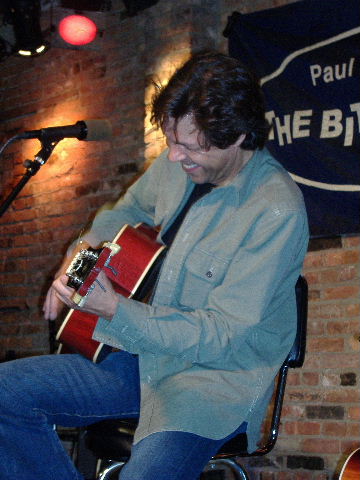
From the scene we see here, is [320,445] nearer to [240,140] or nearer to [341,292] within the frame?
[341,292]

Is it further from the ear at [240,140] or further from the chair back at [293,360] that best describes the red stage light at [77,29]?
the chair back at [293,360]

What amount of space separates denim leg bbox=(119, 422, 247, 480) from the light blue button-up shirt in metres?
0.02

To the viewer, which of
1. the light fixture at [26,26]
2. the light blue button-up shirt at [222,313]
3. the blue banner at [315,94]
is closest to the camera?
the light blue button-up shirt at [222,313]

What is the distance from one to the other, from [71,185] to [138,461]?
8.41ft

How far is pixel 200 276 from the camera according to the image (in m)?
1.67

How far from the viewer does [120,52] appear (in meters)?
3.66

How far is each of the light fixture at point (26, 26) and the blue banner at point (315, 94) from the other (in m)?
1.06

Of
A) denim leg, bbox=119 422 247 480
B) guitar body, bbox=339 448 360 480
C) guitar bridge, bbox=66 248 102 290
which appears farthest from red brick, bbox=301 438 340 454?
guitar bridge, bbox=66 248 102 290

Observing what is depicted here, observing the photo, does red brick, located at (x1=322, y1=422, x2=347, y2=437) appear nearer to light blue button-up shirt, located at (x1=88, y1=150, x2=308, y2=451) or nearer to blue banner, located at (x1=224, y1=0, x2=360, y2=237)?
blue banner, located at (x1=224, y1=0, x2=360, y2=237)

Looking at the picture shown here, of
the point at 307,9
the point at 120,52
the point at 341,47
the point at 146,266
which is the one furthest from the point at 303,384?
the point at 120,52

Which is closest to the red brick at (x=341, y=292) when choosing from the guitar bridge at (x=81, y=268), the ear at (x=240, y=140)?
the ear at (x=240, y=140)

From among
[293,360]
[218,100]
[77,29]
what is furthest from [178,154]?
[77,29]

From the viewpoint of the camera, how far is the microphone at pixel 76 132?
2495 millimetres

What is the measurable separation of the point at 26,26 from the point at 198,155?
2041 mm
